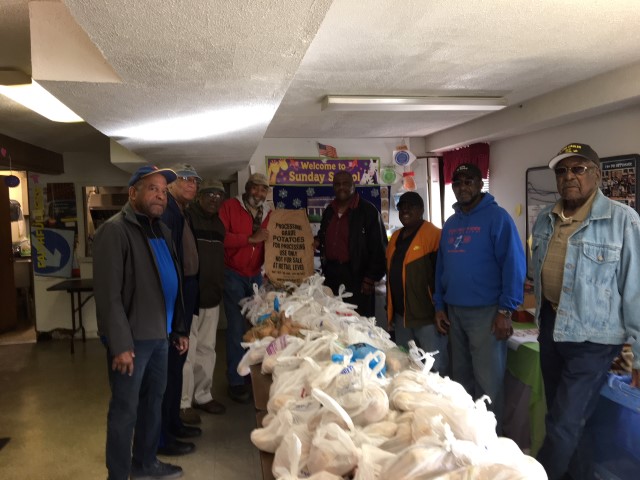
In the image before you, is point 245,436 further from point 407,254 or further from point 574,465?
point 574,465

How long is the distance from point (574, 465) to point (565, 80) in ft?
8.05

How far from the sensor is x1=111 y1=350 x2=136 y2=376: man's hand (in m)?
2.11

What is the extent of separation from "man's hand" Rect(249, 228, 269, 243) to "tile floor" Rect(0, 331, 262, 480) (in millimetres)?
1294

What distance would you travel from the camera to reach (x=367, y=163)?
5332 mm

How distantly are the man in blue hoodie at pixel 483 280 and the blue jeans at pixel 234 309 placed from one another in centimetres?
167

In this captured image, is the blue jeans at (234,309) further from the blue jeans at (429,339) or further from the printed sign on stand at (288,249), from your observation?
the blue jeans at (429,339)

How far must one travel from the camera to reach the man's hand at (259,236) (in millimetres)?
3664

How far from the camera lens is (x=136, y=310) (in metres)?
2.21

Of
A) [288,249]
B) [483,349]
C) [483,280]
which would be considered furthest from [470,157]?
[483,349]

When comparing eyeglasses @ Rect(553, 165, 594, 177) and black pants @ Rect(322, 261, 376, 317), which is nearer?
eyeglasses @ Rect(553, 165, 594, 177)

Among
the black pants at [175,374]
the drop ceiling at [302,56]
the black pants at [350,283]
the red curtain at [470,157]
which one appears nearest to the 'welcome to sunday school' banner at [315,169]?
the red curtain at [470,157]

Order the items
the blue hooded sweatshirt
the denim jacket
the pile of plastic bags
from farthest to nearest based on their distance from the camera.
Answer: the blue hooded sweatshirt, the denim jacket, the pile of plastic bags

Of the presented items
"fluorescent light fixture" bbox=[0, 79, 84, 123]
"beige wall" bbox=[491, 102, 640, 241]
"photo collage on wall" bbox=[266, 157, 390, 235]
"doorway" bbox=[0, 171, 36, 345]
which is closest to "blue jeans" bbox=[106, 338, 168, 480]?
"fluorescent light fixture" bbox=[0, 79, 84, 123]

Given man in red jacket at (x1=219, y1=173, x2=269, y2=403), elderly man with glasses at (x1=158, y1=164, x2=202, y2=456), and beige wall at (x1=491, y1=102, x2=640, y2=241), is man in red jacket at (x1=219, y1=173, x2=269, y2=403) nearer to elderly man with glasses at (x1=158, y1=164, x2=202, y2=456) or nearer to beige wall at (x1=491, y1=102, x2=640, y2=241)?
elderly man with glasses at (x1=158, y1=164, x2=202, y2=456)
